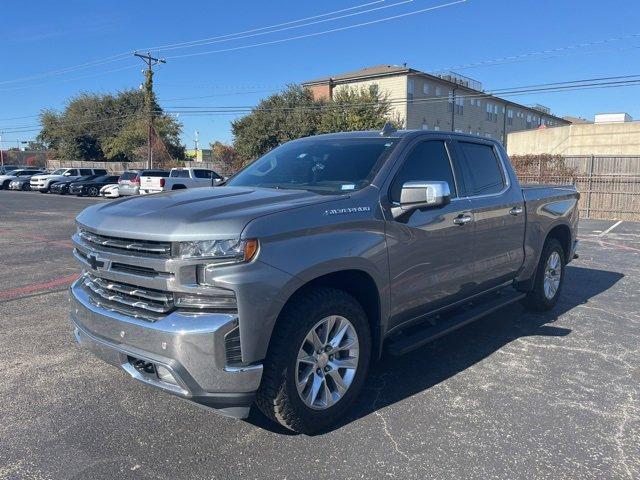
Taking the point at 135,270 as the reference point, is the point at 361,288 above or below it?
below

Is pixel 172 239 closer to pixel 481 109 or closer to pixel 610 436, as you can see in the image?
pixel 610 436

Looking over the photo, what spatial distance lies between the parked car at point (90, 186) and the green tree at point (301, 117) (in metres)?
10.6

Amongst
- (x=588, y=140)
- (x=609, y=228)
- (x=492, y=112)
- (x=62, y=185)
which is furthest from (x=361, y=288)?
(x=492, y=112)

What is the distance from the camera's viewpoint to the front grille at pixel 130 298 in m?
2.99

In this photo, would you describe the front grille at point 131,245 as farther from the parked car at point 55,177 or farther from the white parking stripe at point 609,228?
the parked car at point 55,177

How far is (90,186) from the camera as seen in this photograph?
3441cm

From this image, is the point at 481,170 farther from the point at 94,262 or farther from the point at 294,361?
the point at 94,262

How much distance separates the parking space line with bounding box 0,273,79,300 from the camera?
688 cm

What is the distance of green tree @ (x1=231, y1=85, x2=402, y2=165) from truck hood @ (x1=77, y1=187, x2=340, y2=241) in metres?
36.0

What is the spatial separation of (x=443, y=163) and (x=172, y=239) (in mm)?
2592

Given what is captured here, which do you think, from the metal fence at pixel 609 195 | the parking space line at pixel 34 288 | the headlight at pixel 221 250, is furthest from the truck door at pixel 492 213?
the metal fence at pixel 609 195

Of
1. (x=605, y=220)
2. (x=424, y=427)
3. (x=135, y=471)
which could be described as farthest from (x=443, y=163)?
→ (x=605, y=220)

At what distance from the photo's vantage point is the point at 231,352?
9.41ft

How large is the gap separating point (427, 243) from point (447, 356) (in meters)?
1.37
